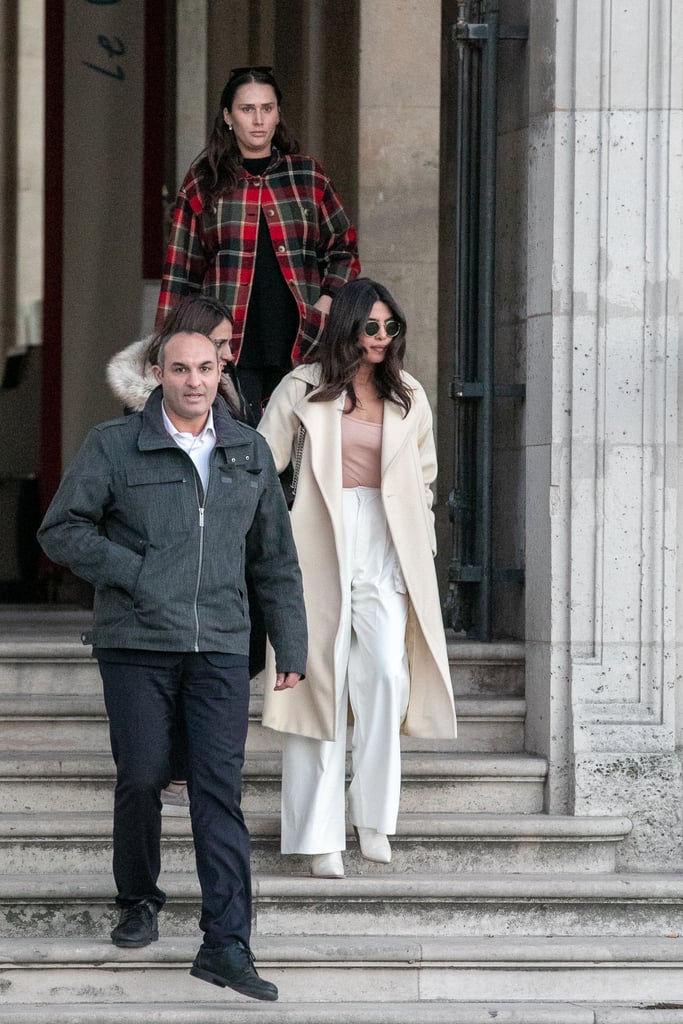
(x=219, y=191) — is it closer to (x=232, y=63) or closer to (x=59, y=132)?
(x=59, y=132)

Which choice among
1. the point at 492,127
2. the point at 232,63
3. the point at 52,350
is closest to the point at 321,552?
the point at 492,127

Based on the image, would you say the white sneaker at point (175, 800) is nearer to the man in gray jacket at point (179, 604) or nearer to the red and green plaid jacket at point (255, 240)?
Answer: the man in gray jacket at point (179, 604)

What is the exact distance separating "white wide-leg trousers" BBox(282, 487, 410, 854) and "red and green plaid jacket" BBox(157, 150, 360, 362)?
37.9 inches

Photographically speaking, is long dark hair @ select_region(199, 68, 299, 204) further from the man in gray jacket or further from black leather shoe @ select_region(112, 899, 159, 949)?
black leather shoe @ select_region(112, 899, 159, 949)

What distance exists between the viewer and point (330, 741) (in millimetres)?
6203

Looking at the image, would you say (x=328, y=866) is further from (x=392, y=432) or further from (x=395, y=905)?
(x=392, y=432)

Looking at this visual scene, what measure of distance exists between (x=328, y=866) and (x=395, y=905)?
27 centimetres

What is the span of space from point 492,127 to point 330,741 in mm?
2677

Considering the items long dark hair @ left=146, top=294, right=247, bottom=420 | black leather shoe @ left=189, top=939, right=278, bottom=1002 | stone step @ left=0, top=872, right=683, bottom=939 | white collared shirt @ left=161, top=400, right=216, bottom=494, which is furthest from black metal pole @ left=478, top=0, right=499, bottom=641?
black leather shoe @ left=189, top=939, right=278, bottom=1002

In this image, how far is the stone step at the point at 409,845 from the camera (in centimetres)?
638

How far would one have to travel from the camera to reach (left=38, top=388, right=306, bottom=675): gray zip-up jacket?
541 centimetres

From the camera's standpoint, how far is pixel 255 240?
6.93 meters

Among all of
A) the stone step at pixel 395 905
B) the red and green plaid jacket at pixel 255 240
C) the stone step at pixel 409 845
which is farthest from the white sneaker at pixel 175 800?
the red and green plaid jacket at pixel 255 240

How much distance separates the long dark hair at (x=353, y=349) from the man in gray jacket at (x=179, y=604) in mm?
744
